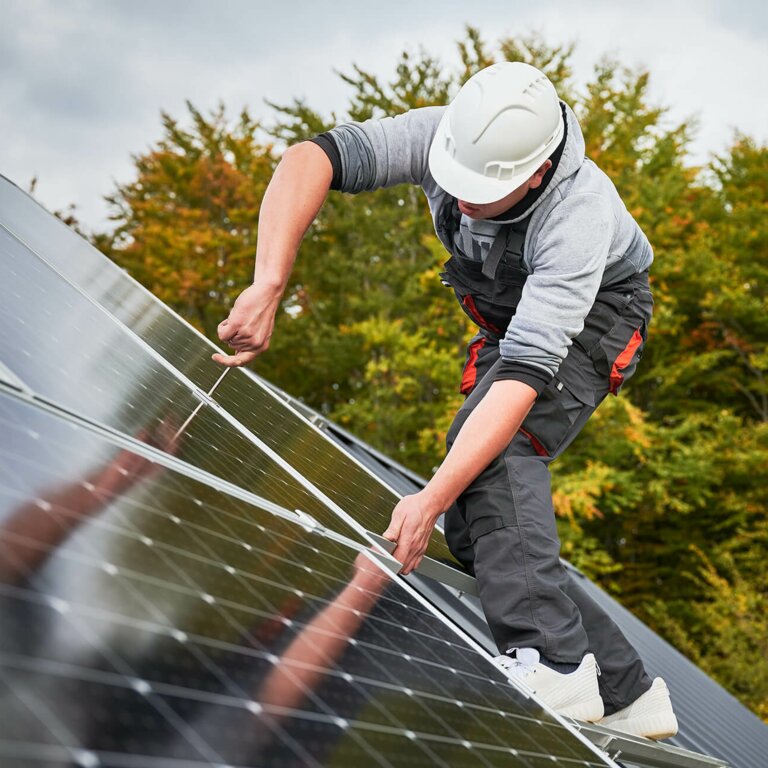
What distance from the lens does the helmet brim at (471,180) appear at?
3117 mm

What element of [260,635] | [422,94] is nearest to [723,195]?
[422,94]

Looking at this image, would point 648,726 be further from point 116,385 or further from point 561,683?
point 116,385

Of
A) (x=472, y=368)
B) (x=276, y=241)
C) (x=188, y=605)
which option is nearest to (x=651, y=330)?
(x=472, y=368)

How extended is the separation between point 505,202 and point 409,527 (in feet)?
3.81

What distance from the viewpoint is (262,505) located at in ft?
7.59

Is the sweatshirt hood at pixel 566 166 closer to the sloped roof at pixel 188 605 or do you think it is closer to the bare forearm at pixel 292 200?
the bare forearm at pixel 292 200

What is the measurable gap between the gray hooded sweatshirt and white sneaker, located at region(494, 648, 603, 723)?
935 millimetres

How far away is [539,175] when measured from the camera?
319 centimetres

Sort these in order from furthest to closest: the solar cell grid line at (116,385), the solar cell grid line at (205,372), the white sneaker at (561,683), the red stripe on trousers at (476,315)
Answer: the red stripe on trousers at (476,315) → the solar cell grid line at (205,372) → the white sneaker at (561,683) → the solar cell grid line at (116,385)

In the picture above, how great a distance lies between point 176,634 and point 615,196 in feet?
8.76

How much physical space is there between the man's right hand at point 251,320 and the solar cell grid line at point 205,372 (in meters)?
0.44

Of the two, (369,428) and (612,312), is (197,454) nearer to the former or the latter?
(612,312)

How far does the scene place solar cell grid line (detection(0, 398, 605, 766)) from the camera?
39.4 inches

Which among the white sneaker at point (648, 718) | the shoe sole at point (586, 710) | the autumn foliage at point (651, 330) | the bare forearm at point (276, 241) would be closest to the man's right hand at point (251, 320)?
the bare forearm at point (276, 241)
